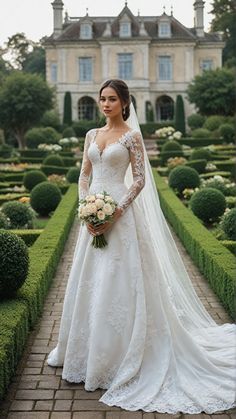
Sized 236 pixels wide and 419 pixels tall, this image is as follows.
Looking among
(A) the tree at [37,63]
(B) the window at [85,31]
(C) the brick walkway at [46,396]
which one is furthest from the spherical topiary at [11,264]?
(A) the tree at [37,63]

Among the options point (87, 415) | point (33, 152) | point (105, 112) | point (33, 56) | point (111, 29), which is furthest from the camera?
point (33, 56)

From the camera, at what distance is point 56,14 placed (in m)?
45.2

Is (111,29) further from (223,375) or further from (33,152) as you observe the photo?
(223,375)

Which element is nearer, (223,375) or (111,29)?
(223,375)

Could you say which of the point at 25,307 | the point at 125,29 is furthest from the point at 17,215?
the point at 125,29

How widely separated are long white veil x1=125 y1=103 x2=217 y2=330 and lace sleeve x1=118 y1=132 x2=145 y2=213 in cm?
44

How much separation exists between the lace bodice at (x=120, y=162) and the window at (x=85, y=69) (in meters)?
41.9

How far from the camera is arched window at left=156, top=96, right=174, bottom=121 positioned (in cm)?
4588

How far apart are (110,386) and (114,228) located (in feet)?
3.72

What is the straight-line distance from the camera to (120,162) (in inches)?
170

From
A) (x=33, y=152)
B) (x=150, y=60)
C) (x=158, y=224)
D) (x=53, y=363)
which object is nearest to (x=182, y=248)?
(x=158, y=224)

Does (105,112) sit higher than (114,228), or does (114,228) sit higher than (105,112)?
(105,112)

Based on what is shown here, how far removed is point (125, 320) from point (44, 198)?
9.58 metres

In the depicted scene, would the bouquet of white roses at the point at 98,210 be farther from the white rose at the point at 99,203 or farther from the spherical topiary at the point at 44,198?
the spherical topiary at the point at 44,198
